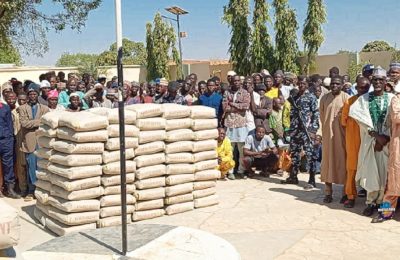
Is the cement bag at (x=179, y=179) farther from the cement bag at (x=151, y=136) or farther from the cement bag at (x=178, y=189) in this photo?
the cement bag at (x=151, y=136)

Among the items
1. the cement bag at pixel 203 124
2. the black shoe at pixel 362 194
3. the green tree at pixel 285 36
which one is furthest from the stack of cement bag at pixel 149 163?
the green tree at pixel 285 36

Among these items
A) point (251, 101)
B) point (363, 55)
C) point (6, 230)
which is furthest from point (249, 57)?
point (6, 230)

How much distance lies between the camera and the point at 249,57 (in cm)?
2509

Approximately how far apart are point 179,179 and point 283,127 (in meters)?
2.94

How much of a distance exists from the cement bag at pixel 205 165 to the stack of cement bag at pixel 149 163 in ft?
1.67

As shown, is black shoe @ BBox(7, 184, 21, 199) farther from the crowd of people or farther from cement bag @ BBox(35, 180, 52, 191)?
cement bag @ BBox(35, 180, 52, 191)

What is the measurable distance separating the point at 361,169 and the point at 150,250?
3.33 metres

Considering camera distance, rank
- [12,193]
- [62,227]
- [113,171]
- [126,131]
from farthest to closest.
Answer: [12,193], [126,131], [113,171], [62,227]

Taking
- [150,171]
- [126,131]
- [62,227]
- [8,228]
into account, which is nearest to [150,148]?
[150,171]

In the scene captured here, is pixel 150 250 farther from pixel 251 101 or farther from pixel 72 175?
pixel 251 101

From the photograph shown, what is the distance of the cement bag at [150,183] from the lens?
5.96m

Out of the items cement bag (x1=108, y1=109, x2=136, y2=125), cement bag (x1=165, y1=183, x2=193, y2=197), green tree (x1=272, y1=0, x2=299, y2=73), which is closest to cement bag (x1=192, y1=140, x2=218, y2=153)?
cement bag (x1=165, y1=183, x2=193, y2=197)

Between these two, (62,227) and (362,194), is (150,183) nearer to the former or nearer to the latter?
(62,227)

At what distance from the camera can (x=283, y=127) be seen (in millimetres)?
→ 8586
